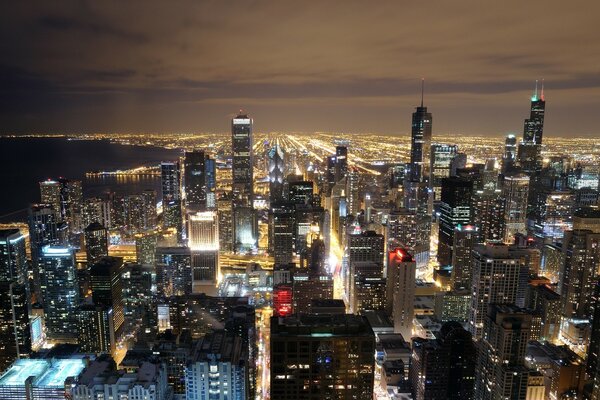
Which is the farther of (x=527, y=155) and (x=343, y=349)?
(x=527, y=155)

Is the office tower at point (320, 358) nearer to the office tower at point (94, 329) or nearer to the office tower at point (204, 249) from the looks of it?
the office tower at point (94, 329)

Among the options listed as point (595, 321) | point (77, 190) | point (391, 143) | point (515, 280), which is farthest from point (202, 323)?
point (391, 143)

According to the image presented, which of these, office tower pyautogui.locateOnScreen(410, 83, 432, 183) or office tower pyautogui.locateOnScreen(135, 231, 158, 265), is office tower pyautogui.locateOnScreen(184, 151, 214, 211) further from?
office tower pyautogui.locateOnScreen(410, 83, 432, 183)

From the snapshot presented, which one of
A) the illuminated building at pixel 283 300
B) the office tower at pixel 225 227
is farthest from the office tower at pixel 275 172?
the illuminated building at pixel 283 300

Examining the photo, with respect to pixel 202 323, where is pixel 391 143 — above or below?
above

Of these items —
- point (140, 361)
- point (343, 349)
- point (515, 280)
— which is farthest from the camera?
point (515, 280)

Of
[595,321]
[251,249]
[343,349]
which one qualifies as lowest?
[251,249]

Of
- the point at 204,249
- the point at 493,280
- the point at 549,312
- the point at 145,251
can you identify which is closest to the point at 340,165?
the point at 204,249

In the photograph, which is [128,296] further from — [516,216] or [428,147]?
[428,147]
